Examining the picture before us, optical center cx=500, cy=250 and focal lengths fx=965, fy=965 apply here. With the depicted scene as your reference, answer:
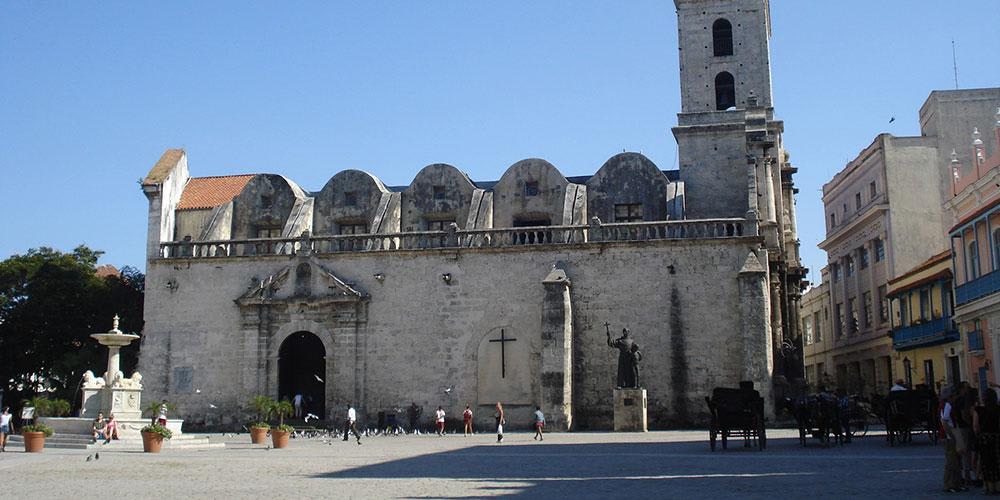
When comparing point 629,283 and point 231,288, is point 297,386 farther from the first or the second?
point 629,283

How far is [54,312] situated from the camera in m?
36.9

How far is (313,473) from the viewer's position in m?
14.6

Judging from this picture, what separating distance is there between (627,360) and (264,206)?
15.8 meters

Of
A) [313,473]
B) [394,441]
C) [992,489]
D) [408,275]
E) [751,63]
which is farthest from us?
[751,63]

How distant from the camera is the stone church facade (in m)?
29.2

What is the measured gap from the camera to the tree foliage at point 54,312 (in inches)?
1454

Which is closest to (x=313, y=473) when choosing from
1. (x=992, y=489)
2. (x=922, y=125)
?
(x=992, y=489)

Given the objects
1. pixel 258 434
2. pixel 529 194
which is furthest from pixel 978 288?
pixel 258 434

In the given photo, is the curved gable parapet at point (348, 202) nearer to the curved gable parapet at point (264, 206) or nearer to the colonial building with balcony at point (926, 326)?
the curved gable parapet at point (264, 206)

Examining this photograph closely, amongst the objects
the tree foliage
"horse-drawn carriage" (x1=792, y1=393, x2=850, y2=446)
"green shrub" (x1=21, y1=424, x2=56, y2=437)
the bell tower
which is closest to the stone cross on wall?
the bell tower

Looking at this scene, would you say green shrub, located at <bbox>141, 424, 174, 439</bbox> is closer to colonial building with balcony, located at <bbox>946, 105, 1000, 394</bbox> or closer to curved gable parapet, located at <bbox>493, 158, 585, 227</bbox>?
curved gable parapet, located at <bbox>493, 158, 585, 227</bbox>

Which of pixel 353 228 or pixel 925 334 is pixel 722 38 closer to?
pixel 925 334

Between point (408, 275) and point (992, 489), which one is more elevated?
point (408, 275)

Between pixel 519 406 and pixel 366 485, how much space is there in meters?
17.7
